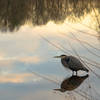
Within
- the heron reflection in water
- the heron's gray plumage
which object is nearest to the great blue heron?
the heron's gray plumage

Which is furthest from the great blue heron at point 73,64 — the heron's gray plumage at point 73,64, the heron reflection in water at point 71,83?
the heron reflection in water at point 71,83

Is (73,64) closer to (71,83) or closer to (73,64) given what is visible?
(73,64)

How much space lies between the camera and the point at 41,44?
11406mm

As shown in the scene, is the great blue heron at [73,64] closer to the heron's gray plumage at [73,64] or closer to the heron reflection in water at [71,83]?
the heron's gray plumage at [73,64]

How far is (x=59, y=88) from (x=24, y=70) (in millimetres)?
1600

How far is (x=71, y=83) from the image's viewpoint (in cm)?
705

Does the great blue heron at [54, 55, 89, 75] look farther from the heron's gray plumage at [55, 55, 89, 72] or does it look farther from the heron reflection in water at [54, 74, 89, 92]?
the heron reflection in water at [54, 74, 89, 92]

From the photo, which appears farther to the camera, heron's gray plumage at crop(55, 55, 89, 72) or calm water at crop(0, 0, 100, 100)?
heron's gray plumage at crop(55, 55, 89, 72)

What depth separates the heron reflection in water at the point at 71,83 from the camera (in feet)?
20.9

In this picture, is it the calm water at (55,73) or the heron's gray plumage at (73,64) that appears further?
the heron's gray plumage at (73,64)

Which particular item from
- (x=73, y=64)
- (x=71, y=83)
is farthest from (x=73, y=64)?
(x=71, y=83)

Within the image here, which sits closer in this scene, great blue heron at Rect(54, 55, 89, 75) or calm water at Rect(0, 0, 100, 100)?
calm water at Rect(0, 0, 100, 100)

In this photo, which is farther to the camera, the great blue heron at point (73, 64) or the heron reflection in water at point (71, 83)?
the great blue heron at point (73, 64)

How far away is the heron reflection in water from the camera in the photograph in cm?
638
